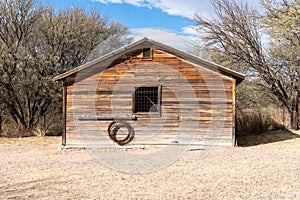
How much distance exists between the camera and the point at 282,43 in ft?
49.1

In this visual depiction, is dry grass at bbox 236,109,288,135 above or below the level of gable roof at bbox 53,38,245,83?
below

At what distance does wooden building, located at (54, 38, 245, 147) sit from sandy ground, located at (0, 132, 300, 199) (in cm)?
112

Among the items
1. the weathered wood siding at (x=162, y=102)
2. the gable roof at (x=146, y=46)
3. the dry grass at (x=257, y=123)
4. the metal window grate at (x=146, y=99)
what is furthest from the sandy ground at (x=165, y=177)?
the dry grass at (x=257, y=123)

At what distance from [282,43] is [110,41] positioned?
9938 millimetres

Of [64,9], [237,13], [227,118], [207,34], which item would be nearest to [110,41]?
[64,9]

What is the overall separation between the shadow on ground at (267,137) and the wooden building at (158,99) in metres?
2.22

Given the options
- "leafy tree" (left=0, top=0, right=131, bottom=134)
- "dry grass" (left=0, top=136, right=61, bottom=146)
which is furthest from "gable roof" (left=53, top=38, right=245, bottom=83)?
"leafy tree" (left=0, top=0, right=131, bottom=134)

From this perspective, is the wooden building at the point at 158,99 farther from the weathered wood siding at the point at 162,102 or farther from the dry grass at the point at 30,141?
the dry grass at the point at 30,141

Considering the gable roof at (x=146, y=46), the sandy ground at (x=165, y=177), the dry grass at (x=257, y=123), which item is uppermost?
the gable roof at (x=146, y=46)

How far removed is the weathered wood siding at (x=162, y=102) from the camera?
11.4 meters

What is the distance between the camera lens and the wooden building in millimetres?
11406

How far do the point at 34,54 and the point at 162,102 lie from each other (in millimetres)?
8166

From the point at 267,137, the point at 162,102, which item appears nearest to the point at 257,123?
the point at 267,137

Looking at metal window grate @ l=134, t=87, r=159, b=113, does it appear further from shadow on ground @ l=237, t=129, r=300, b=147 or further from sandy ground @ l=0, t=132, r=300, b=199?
shadow on ground @ l=237, t=129, r=300, b=147
